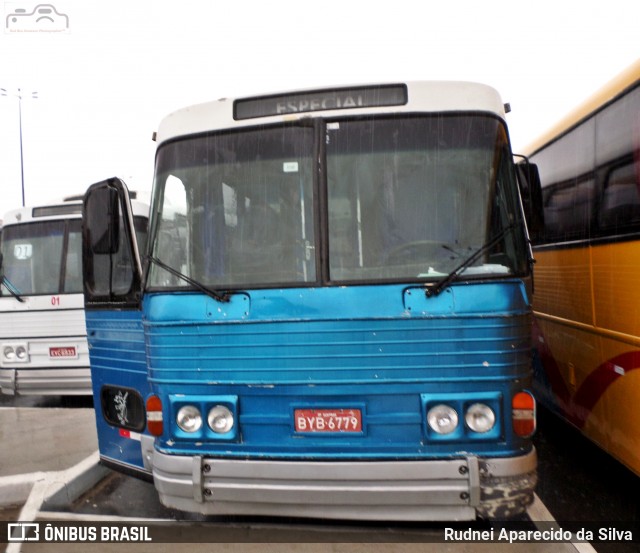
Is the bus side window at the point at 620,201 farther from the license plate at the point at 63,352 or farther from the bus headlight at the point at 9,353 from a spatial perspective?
the bus headlight at the point at 9,353

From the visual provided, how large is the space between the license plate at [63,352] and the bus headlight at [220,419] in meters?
5.51

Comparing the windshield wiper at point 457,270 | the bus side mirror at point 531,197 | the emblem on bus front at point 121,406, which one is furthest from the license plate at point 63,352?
the bus side mirror at point 531,197

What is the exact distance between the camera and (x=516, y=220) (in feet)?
13.4

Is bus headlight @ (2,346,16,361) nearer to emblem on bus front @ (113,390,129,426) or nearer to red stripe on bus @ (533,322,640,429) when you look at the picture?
emblem on bus front @ (113,390,129,426)

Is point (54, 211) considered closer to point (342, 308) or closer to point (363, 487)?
point (342, 308)

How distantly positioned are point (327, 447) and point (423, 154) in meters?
1.89

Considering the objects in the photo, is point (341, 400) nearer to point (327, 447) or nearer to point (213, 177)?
point (327, 447)

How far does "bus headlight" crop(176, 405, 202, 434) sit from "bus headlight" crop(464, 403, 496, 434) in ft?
5.39

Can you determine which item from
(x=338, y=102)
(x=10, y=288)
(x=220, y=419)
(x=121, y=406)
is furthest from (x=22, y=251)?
(x=338, y=102)

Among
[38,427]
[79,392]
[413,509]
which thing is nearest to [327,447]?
[413,509]

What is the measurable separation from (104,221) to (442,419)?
104 inches

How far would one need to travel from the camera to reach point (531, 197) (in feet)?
14.7

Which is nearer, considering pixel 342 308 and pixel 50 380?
pixel 342 308

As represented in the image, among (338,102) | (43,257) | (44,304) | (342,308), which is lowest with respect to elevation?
(44,304)
